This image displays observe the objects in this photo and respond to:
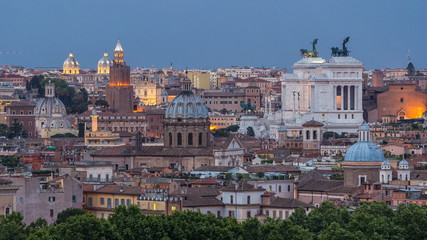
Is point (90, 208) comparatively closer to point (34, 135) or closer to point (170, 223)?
point (170, 223)

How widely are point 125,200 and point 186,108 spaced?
2753 cm

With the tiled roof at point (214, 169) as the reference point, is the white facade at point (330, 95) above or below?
above

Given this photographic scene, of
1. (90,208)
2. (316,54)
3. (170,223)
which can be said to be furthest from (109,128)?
(170,223)

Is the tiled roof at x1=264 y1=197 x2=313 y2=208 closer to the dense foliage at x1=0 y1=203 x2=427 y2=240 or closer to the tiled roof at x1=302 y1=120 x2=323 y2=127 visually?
the dense foliage at x1=0 y1=203 x2=427 y2=240

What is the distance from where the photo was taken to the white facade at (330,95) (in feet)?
470

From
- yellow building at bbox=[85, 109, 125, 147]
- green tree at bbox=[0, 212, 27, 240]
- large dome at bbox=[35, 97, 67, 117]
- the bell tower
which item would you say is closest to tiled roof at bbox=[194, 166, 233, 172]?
green tree at bbox=[0, 212, 27, 240]

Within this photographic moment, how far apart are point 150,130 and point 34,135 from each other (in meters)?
8.95

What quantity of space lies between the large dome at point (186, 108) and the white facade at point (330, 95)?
114ft

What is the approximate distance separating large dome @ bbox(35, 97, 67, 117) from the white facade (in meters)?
18.2

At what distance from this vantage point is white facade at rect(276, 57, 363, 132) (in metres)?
143

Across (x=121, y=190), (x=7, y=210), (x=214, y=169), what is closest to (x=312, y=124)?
(x=214, y=169)

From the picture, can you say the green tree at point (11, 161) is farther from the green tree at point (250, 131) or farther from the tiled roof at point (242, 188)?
the green tree at point (250, 131)

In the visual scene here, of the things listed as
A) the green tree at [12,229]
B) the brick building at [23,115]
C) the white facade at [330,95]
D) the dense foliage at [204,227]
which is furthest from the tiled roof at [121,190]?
the brick building at [23,115]

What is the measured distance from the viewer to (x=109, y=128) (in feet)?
497
